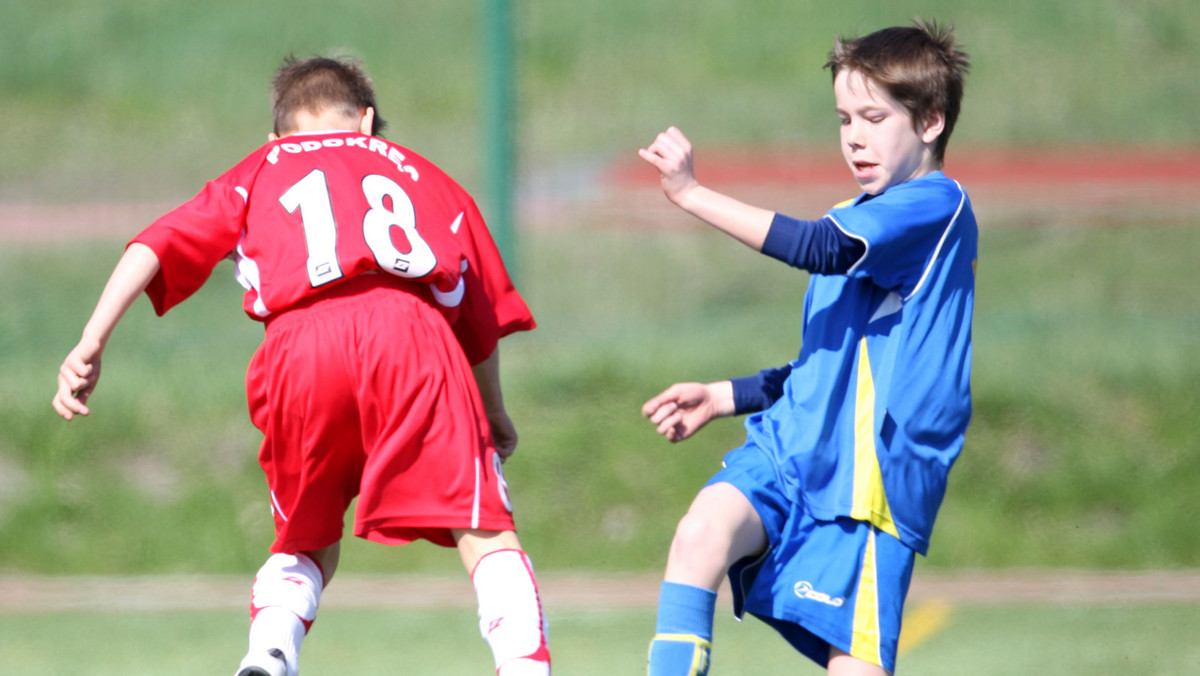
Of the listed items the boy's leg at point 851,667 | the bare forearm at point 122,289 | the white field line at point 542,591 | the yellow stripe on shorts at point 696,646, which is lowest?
the white field line at point 542,591

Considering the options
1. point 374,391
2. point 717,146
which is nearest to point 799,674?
point 374,391

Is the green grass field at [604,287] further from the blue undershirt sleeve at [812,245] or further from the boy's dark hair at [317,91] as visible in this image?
the blue undershirt sleeve at [812,245]

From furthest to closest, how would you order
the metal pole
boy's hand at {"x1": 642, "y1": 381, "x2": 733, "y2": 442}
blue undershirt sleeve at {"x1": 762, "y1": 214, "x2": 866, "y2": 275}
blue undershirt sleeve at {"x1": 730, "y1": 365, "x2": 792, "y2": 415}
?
the metal pole, blue undershirt sleeve at {"x1": 730, "y1": 365, "x2": 792, "y2": 415}, boy's hand at {"x1": 642, "y1": 381, "x2": 733, "y2": 442}, blue undershirt sleeve at {"x1": 762, "y1": 214, "x2": 866, "y2": 275}

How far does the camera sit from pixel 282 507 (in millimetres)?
3031

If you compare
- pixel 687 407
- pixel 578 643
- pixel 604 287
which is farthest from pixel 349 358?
pixel 604 287

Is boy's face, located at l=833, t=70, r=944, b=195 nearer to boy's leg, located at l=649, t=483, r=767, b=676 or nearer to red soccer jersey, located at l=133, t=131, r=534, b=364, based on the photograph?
boy's leg, located at l=649, t=483, r=767, b=676

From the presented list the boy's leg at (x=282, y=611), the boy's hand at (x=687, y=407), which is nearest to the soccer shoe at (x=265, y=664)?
the boy's leg at (x=282, y=611)

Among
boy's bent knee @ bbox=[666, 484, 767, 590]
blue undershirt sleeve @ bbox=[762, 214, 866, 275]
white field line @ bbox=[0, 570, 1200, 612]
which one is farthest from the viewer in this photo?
white field line @ bbox=[0, 570, 1200, 612]

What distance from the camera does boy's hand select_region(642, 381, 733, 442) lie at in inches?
115

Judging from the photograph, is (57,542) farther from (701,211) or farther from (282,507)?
(701,211)

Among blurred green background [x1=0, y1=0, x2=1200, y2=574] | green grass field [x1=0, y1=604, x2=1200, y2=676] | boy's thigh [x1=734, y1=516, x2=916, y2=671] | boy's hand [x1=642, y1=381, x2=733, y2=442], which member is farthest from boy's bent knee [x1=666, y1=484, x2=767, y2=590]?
blurred green background [x1=0, y1=0, x2=1200, y2=574]

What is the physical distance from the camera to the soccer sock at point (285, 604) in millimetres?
2977

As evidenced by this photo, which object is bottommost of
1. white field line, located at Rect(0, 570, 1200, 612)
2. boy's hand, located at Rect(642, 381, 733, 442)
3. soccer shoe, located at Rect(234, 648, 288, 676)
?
white field line, located at Rect(0, 570, 1200, 612)

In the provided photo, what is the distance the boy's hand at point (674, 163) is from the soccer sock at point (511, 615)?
83 cm
